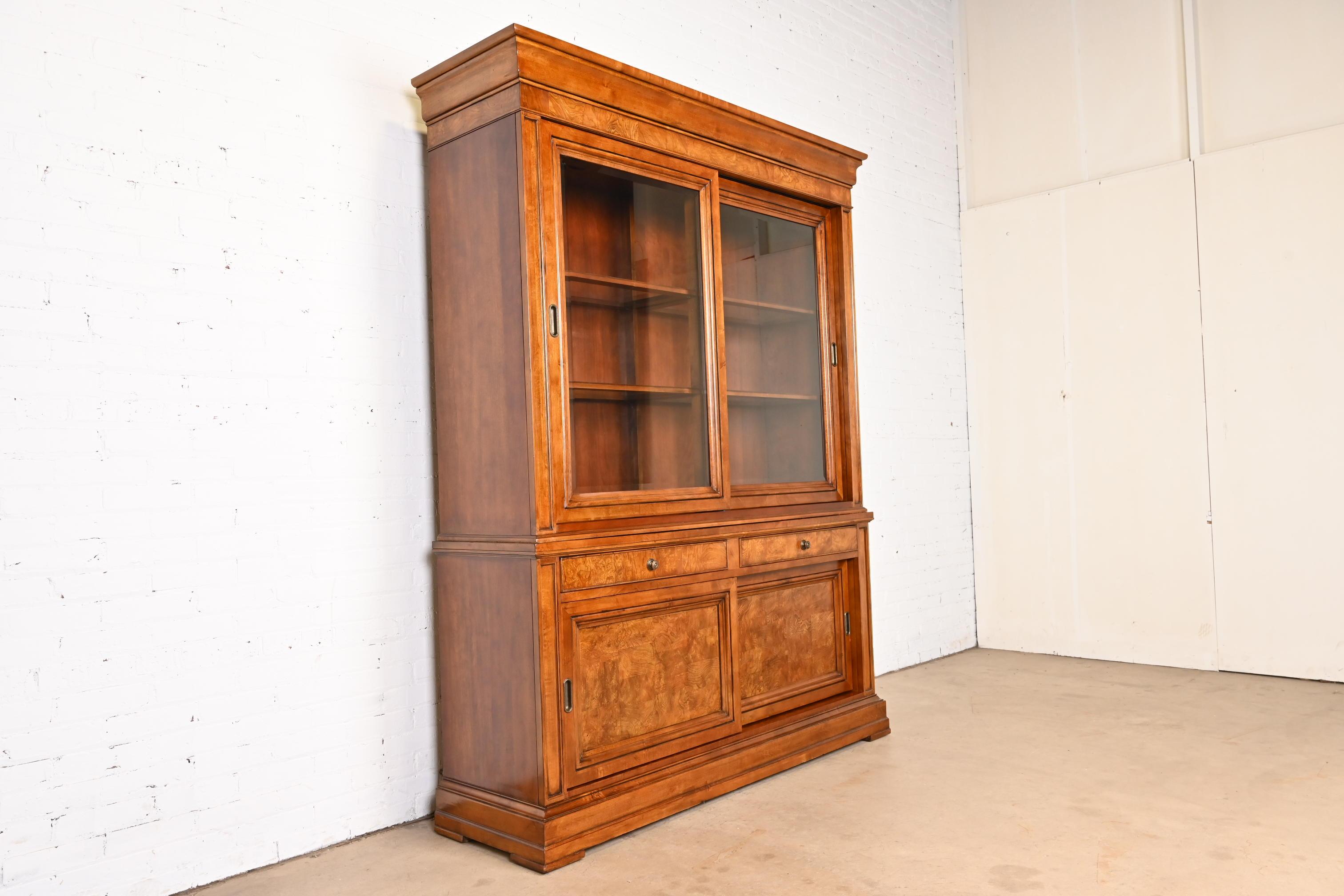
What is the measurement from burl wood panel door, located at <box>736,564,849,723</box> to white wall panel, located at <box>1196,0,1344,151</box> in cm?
294

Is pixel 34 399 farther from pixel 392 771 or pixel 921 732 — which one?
pixel 921 732

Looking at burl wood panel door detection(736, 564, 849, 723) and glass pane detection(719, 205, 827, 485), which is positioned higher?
glass pane detection(719, 205, 827, 485)

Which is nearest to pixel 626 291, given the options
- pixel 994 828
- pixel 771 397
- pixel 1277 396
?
pixel 771 397

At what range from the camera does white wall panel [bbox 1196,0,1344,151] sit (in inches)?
169

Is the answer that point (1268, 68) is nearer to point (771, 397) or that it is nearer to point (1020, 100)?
point (1020, 100)

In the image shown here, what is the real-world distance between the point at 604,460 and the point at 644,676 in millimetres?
637

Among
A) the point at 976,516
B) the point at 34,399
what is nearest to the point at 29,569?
the point at 34,399

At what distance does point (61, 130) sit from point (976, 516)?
456cm

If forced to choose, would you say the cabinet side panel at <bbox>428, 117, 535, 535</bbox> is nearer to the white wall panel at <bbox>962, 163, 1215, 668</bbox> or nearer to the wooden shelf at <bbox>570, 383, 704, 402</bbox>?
the wooden shelf at <bbox>570, 383, 704, 402</bbox>

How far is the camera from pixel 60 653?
7.34ft

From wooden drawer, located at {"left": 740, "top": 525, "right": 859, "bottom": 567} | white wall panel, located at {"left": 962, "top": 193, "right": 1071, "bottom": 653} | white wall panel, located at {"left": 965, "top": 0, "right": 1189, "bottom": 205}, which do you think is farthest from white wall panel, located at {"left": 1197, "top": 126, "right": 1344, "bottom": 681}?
wooden drawer, located at {"left": 740, "top": 525, "right": 859, "bottom": 567}

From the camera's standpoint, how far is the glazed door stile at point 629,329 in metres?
2.64

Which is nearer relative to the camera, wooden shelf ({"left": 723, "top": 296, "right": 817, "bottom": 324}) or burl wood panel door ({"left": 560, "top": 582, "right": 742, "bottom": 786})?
burl wood panel door ({"left": 560, "top": 582, "right": 742, "bottom": 786})

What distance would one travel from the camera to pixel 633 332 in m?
2.95
